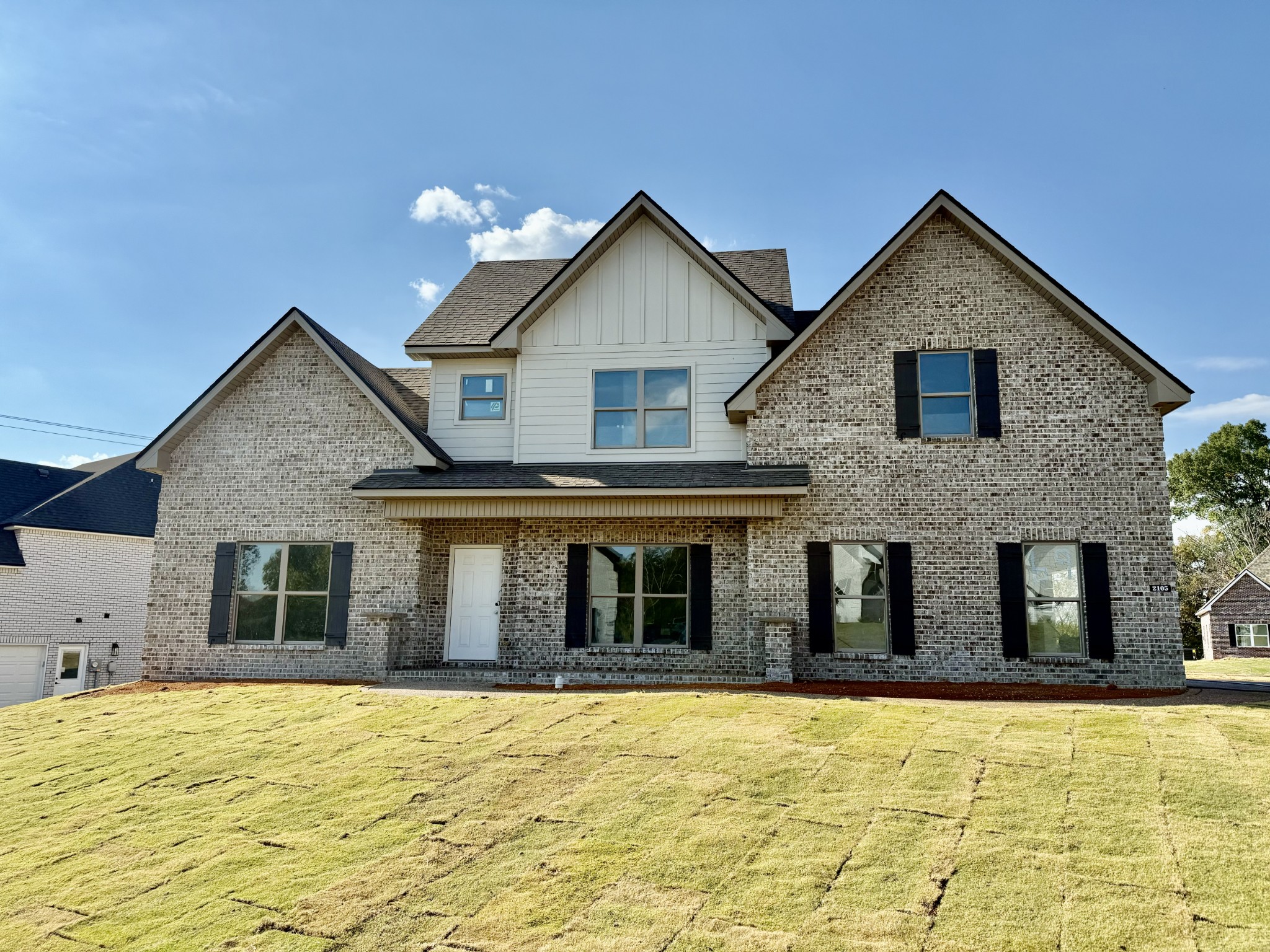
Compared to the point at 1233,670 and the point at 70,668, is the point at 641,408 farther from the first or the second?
the point at 70,668

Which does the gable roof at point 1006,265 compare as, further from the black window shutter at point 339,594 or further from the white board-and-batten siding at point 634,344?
the black window shutter at point 339,594

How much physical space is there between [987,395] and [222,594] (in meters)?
13.4

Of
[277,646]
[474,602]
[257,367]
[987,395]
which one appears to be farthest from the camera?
[257,367]

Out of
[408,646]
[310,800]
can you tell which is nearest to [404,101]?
[408,646]

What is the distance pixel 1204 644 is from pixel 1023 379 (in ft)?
135

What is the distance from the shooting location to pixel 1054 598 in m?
12.2

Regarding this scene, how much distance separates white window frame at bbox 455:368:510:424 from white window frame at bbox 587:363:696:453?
1801 mm

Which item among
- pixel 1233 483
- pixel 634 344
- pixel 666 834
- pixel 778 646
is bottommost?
pixel 666 834

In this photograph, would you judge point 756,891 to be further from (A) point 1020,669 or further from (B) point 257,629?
Answer: (B) point 257,629

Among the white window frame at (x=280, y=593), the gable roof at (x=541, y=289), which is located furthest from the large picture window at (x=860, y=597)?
the white window frame at (x=280, y=593)

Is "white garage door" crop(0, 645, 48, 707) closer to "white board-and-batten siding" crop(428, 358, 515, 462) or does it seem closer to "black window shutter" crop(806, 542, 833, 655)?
"white board-and-batten siding" crop(428, 358, 515, 462)

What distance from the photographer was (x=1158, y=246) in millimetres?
16750

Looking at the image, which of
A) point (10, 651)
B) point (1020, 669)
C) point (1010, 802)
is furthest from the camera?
point (10, 651)

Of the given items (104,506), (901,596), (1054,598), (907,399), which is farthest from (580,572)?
Answer: (104,506)
